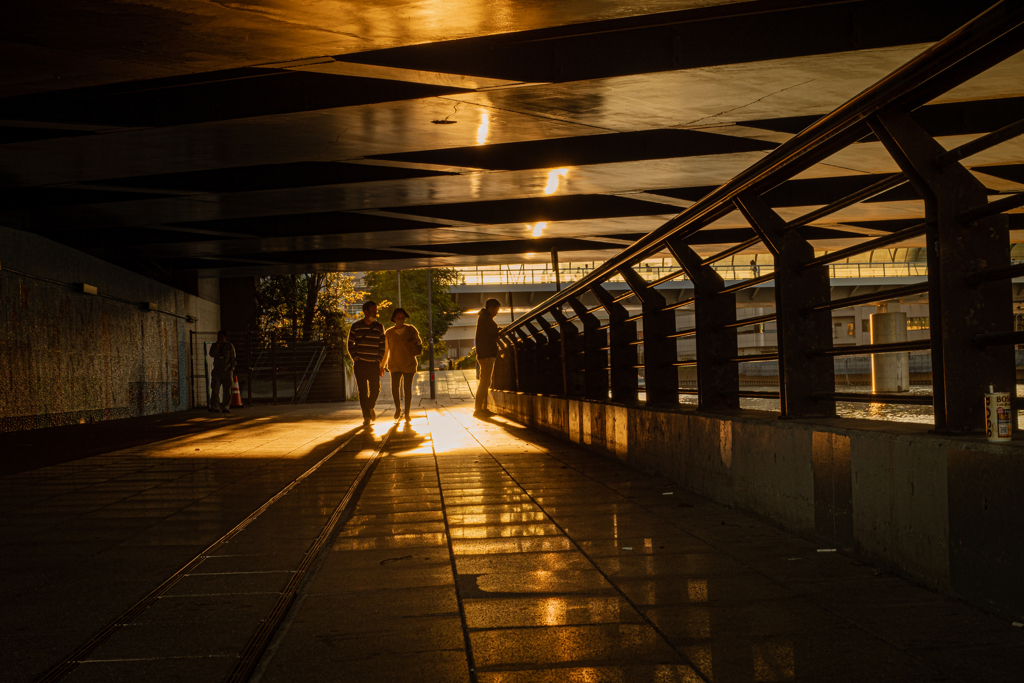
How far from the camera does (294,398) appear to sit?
29.4 m

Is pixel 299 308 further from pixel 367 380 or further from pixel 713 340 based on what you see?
pixel 713 340

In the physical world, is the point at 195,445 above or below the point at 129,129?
below

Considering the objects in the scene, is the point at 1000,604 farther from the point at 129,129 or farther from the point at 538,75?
the point at 129,129

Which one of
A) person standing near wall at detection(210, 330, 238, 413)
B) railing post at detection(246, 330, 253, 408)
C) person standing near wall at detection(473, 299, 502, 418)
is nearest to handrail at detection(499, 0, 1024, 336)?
person standing near wall at detection(473, 299, 502, 418)

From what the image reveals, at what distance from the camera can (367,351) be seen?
1459 cm

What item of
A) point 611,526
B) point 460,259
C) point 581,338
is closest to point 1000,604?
point 611,526

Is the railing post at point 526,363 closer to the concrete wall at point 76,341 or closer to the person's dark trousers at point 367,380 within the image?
the person's dark trousers at point 367,380

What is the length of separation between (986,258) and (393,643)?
94.3 inches

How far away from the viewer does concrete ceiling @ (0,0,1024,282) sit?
9.19 meters

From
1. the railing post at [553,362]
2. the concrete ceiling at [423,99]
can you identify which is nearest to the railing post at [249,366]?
the concrete ceiling at [423,99]

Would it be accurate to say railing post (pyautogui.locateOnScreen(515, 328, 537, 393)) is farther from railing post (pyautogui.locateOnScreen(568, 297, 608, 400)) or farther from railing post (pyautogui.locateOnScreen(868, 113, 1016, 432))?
railing post (pyautogui.locateOnScreen(868, 113, 1016, 432))

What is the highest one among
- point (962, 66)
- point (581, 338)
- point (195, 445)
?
point (962, 66)

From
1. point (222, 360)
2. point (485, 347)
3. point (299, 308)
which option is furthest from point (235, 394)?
point (485, 347)

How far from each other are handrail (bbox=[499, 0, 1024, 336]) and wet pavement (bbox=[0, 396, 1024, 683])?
1.74 meters
